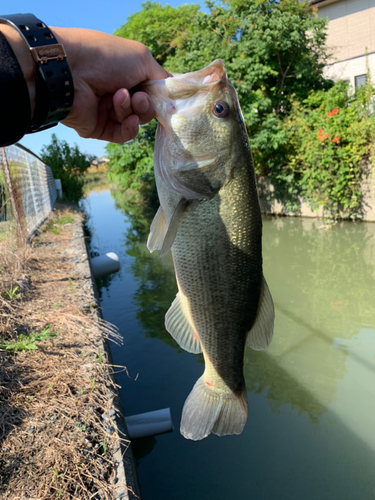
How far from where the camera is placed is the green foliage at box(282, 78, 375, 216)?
9.98 meters

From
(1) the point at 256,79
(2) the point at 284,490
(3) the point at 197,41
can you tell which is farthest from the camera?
(3) the point at 197,41

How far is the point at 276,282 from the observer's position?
6.94 m

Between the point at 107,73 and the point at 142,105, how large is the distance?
0.66ft

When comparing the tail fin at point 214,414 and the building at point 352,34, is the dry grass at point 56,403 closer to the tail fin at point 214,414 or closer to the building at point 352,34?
the tail fin at point 214,414

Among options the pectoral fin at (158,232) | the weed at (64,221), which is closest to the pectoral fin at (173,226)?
the pectoral fin at (158,232)

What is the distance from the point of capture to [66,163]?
22.8m

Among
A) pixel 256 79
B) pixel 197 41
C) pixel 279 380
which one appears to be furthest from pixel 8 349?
pixel 197 41

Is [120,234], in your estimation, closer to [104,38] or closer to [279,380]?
[279,380]

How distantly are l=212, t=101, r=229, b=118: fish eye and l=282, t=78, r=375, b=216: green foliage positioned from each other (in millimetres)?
9425

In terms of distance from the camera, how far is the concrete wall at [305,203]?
10.1 meters

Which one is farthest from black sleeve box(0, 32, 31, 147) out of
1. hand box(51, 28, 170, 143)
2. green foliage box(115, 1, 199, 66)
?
green foliage box(115, 1, 199, 66)

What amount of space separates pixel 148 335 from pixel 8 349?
2357mm

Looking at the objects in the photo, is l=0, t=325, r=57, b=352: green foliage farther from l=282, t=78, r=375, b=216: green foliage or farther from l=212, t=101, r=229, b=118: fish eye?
l=282, t=78, r=375, b=216: green foliage

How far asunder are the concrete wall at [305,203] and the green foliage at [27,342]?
915 cm
